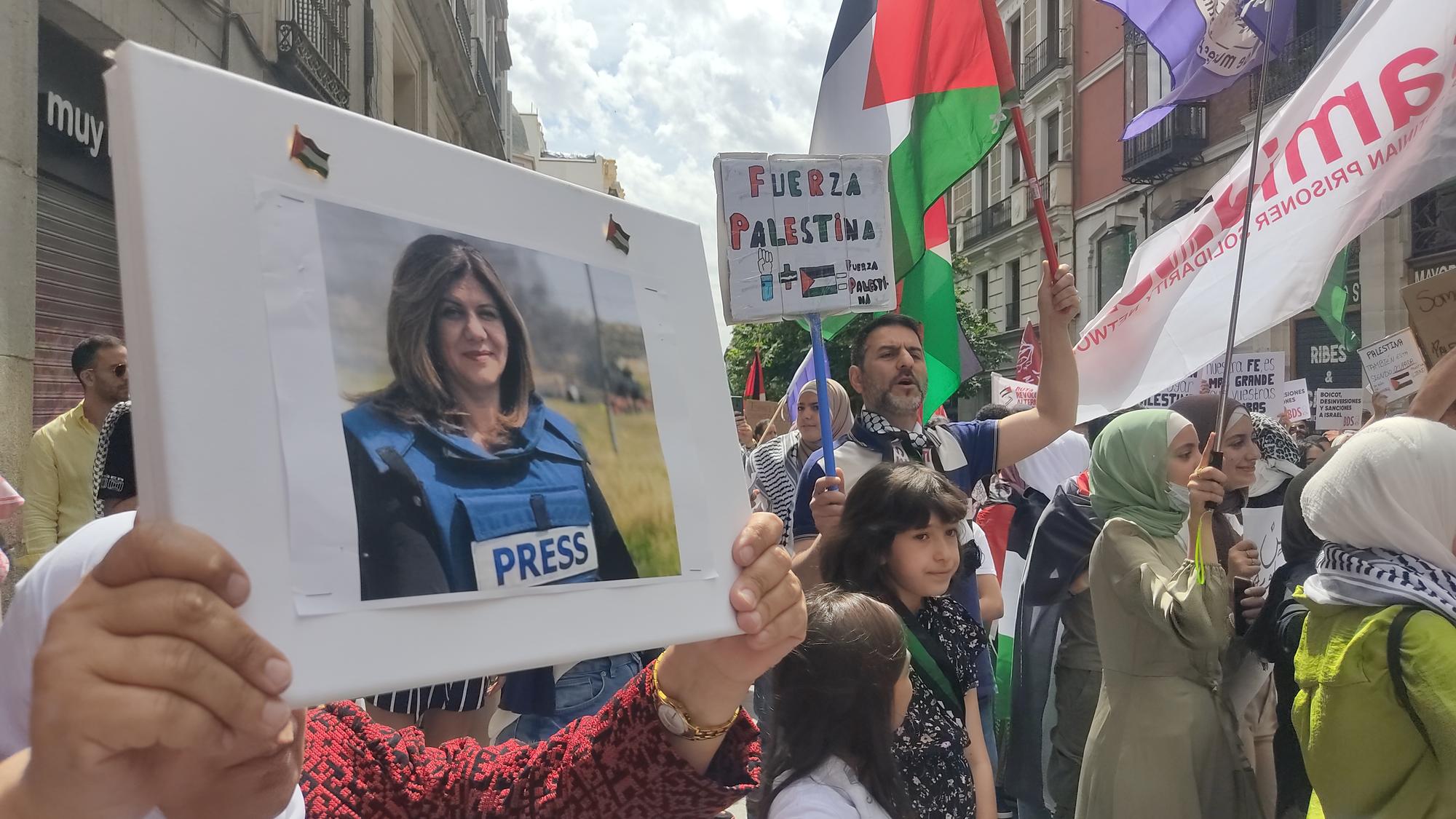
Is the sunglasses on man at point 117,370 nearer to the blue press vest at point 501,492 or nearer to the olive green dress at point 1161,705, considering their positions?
the blue press vest at point 501,492

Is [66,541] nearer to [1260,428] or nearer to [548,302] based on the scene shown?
[548,302]

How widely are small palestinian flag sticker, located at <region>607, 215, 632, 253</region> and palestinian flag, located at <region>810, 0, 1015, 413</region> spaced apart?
271 cm

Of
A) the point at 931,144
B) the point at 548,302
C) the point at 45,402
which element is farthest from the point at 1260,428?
the point at 45,402

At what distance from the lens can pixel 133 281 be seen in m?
0.70

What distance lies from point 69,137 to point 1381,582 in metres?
6.39

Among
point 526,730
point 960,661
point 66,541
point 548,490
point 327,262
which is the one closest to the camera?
point 327,262

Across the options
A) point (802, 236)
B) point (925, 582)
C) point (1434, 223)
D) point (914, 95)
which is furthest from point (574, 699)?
point (1434, 223)

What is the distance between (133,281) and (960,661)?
217 centimetres

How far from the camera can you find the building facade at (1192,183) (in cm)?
1362

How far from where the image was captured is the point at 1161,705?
2816 millimetres

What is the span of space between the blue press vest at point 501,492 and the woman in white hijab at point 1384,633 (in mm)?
1994

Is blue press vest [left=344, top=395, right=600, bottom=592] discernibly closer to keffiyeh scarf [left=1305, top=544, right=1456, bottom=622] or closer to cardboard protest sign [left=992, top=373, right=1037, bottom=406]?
keffiyeh scarf [left=1305, top=544, right=1456, bottom=622]

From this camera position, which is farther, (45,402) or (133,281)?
(45,402)

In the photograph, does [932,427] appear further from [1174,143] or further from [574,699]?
[1174,143]
